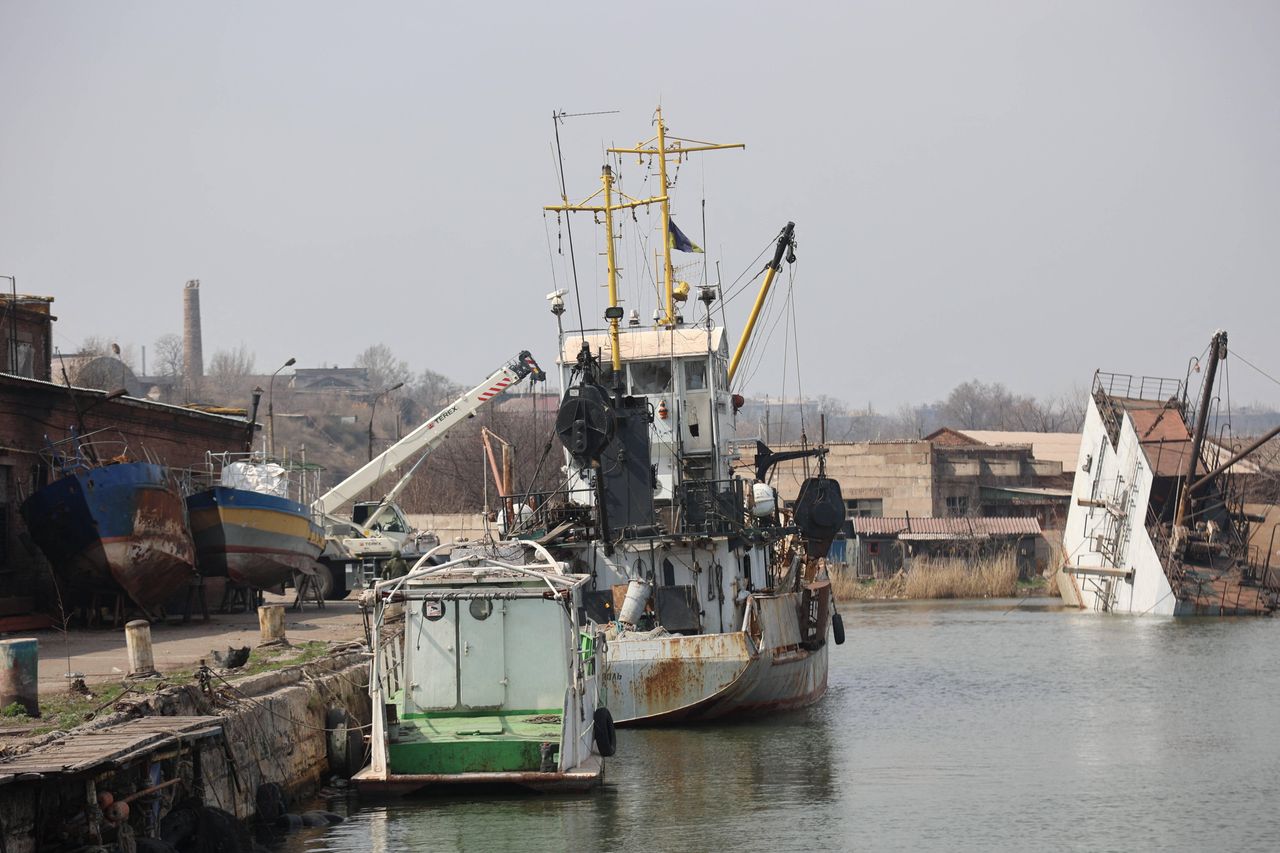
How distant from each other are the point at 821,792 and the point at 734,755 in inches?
111

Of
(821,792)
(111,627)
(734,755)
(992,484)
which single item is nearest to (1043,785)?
(821,792)

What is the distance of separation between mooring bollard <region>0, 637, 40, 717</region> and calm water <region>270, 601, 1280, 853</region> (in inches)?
121

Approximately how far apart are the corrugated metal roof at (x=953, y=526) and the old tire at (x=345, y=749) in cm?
4644

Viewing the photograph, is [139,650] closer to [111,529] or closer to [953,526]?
[111,529]

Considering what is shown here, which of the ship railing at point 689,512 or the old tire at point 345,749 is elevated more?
the ship railing at point 689,512

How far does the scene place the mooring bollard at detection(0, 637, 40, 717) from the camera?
13531mm

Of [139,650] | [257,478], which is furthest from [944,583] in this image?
[139,650]

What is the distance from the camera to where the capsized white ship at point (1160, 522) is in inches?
1826

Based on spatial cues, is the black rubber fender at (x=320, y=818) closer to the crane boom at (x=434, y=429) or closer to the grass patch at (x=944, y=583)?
the crane boom at (x=434, y=429)

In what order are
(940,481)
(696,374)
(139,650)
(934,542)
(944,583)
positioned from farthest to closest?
(940,481)
(934,542)
(944,583)
(696,374)
(139,650)

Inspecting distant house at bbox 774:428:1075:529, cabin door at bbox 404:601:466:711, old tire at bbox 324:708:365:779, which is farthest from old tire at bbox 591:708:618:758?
distant house at bbox 774:428:1075:529

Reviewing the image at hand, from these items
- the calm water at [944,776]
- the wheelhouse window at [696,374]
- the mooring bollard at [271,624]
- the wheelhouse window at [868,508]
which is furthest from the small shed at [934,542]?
the mooring bollard at [271,624]

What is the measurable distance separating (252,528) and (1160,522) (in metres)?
31.6

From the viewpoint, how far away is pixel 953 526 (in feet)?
210
